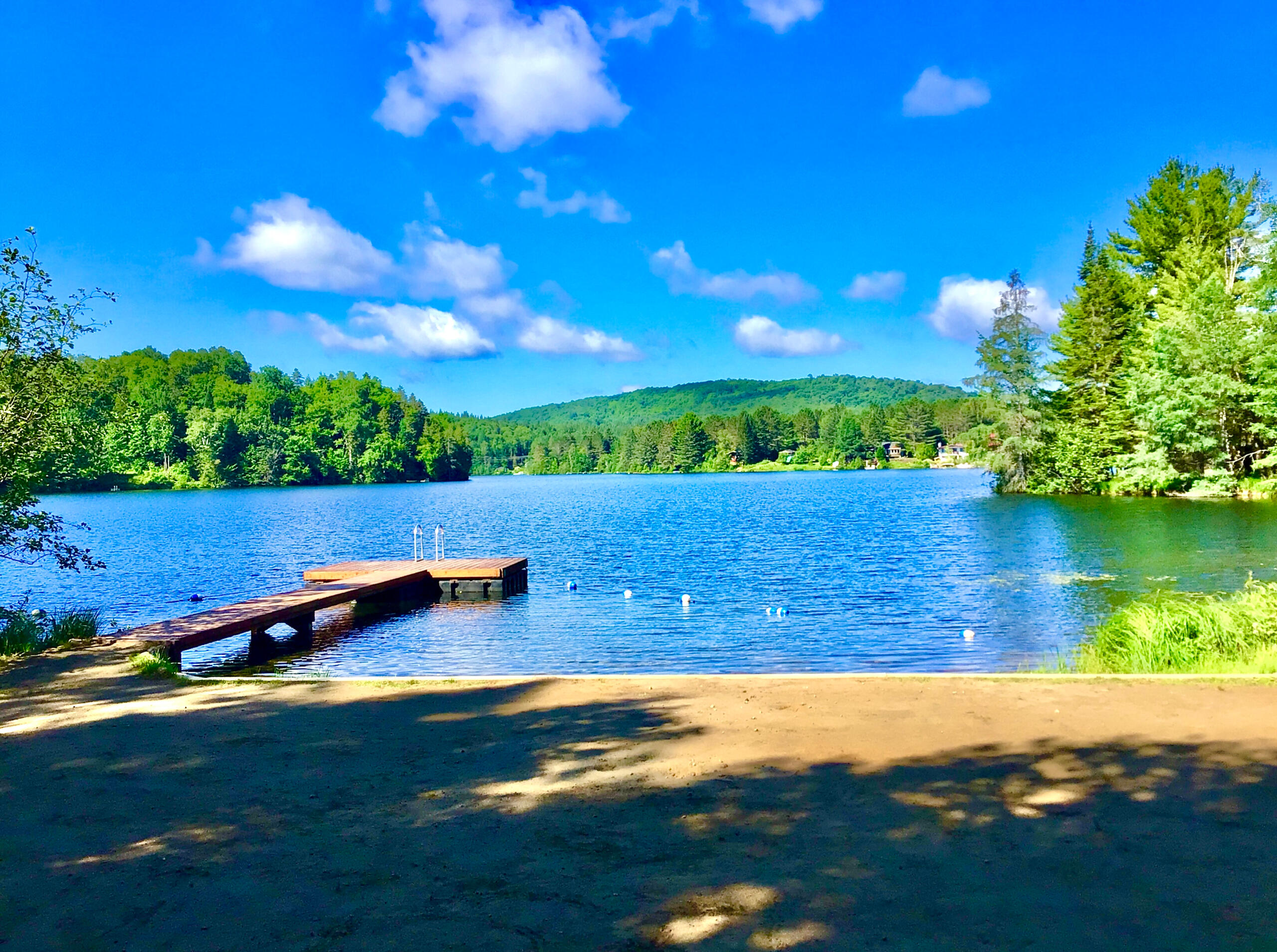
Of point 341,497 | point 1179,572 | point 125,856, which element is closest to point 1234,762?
point 125,856

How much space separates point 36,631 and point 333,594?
21.7 feet

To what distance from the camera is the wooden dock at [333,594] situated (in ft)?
45.7

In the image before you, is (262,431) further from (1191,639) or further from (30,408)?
(1191,639)

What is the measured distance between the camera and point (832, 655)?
14.6 m

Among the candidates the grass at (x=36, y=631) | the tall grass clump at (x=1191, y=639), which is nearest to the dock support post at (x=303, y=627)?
the grass at (x=36, y=631)

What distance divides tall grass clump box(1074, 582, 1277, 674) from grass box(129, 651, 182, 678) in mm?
11873

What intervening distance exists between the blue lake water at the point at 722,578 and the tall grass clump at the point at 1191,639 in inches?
70.5

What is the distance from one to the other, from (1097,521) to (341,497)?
6854 cm

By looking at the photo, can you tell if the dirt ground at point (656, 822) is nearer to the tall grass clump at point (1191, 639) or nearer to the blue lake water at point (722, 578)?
the tall grass clump at point (1191, 639)

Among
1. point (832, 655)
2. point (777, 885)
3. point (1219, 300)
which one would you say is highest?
point (1219, 300)

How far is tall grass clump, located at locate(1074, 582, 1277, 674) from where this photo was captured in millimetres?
10641

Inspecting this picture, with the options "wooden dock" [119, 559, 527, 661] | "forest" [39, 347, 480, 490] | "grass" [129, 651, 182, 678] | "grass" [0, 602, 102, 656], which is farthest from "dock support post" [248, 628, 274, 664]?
"forest" [39, 347, 480, 490]

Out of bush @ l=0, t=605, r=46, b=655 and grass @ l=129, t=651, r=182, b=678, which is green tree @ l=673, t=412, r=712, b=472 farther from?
grass @ l=129, t=651, r=182, b=678

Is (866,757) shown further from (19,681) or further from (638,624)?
(638,624)
